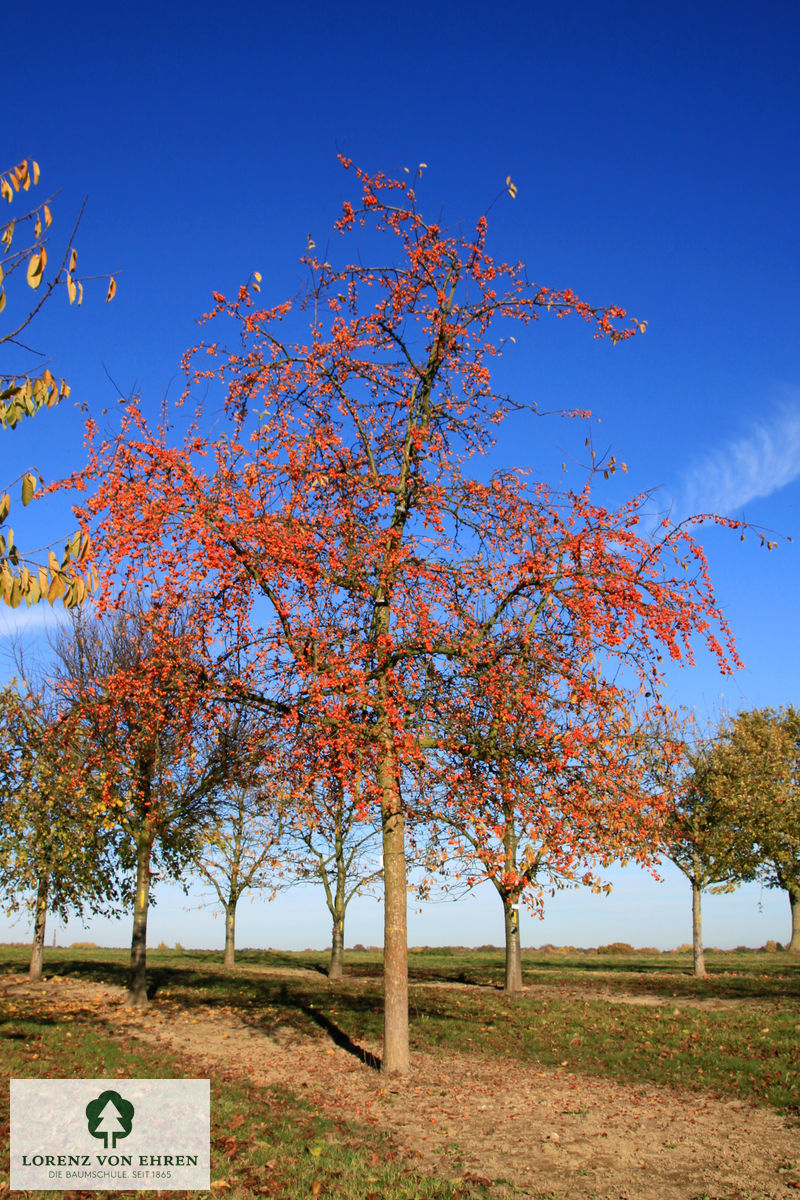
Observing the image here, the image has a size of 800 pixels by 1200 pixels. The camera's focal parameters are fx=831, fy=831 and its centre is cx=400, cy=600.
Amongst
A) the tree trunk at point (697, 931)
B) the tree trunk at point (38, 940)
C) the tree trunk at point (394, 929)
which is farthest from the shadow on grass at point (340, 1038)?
the tree trunk at point (697, 931)

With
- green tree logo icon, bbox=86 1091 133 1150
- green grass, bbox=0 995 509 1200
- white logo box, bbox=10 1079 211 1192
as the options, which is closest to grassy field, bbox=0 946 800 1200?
green grass, bbox=0 995 509 1200

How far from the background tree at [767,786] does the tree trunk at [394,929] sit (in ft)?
66.6

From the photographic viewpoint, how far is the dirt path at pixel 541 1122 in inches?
366

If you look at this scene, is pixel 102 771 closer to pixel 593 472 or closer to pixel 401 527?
pixel 401 527

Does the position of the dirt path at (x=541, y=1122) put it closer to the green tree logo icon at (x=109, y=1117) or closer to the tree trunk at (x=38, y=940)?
the green tree logo icon at (x=109, y=1117)

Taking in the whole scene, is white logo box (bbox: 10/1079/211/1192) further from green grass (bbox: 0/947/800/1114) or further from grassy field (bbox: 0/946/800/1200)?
green grass (bbox: 0/947/800/1114)

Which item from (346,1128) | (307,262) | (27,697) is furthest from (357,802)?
(27,697)

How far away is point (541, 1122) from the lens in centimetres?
1165

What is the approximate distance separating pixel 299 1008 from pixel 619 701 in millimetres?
12380

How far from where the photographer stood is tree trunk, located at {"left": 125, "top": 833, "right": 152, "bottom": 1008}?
2102 centimetres

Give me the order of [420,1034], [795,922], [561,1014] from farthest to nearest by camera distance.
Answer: [795,922] < [561,1014] < [420,1034]

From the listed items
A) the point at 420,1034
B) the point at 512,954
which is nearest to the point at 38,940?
the point at 420,1034

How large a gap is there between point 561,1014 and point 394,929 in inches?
343

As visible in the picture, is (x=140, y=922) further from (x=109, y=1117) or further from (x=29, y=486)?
(x=29, y=486)
